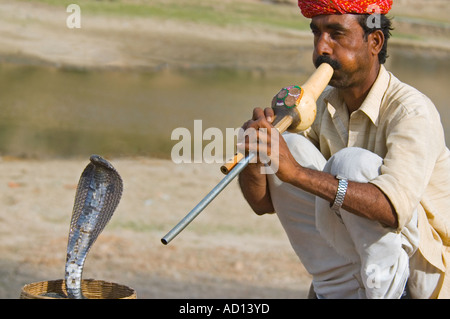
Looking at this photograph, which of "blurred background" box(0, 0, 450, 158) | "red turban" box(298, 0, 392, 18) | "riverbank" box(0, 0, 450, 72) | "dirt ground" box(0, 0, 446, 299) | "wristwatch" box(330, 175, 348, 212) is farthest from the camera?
"riverbank" box(0, 0, 450, 72)

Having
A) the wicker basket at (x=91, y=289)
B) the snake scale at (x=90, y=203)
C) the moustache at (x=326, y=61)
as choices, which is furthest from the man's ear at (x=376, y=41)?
the wicker basket at (x=91, y=289)

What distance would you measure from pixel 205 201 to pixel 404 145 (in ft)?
2.32

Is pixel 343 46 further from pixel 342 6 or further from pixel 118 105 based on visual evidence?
pixel 118 105

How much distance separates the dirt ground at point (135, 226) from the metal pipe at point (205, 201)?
250 cm

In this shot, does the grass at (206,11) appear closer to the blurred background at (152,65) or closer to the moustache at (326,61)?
the blurred background at (152,65)

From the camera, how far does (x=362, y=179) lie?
2904 mm

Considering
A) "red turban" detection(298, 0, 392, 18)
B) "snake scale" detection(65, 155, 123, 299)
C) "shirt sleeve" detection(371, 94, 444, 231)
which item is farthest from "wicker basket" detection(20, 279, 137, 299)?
"red turban" detection(298, 0, 392, 18)

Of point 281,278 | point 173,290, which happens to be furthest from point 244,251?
point 173,290

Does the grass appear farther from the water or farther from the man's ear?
the man's ear

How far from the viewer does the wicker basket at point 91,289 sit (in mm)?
2896

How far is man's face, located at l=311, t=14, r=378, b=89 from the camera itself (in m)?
3.13

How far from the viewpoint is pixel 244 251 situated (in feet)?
20.1

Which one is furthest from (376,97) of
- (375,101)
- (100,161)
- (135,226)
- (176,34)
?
(176,34)
